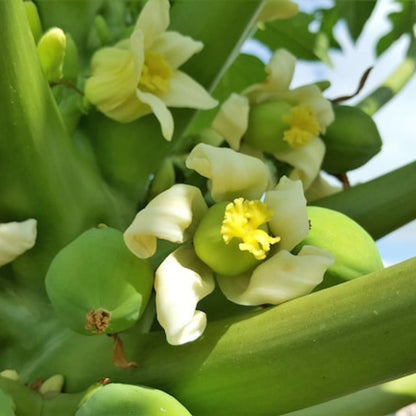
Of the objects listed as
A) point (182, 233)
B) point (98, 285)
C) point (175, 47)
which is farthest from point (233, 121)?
point (98, 285)

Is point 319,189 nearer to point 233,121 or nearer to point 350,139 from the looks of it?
point 350,139

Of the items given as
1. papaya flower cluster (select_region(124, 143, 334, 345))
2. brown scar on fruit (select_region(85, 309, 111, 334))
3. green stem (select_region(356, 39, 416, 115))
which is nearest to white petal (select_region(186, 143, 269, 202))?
papaya flower cluster (select_region(124, 143, 334, 345))

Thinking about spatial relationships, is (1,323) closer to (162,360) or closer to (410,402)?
(162,360)

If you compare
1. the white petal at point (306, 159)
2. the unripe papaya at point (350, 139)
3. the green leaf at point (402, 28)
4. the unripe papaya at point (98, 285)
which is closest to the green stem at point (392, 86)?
the green leaf at point (402, 28)

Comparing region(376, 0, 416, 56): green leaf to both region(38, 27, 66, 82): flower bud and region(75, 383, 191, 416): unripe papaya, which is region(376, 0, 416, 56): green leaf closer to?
region(38, 27, 66, 82): flower bud

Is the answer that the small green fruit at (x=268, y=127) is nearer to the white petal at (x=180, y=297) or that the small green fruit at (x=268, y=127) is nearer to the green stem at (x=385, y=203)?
the green stem at (x=385, y=203)
